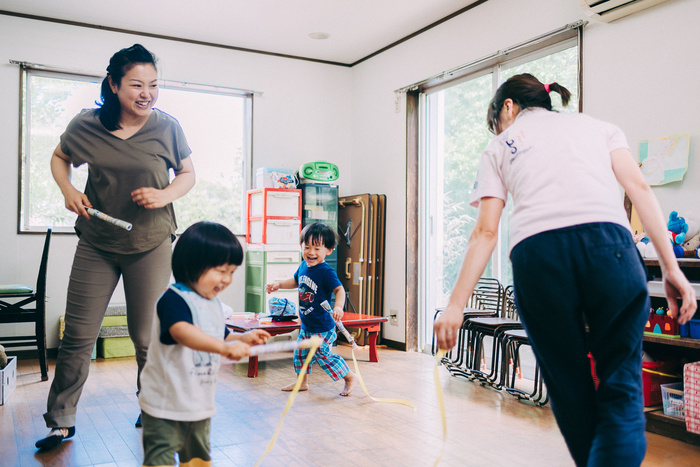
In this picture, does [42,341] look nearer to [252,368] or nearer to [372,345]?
[252,368]

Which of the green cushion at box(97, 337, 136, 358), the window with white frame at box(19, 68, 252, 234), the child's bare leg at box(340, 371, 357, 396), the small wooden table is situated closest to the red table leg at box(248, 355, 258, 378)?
the small wooden table

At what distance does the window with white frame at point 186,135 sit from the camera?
15.9 ft

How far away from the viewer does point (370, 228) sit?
5426 mm

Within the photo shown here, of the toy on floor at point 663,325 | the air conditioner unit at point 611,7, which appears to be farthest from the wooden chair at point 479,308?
the air conditioner unit at point 611,7

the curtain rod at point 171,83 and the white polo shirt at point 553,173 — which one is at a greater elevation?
the curtain rod at point 171,83

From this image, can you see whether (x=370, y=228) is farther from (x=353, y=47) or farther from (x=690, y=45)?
(x=690, y=45)

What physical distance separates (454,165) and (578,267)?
149 inches

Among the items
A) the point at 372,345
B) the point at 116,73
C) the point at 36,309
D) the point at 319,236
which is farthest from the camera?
the point at 372,345

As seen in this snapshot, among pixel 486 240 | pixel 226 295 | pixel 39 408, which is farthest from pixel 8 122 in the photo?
pixel 486 240

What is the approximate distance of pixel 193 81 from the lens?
17.9 ft

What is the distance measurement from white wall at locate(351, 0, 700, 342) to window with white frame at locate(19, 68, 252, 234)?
52.2 inches

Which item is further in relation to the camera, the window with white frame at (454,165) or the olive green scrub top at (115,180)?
the window with white frame at (454,165)

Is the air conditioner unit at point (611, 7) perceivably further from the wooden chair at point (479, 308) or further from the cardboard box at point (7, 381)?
the cardboard box at point (7, 381)

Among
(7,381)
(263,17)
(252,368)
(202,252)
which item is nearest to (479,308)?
(252,368)
